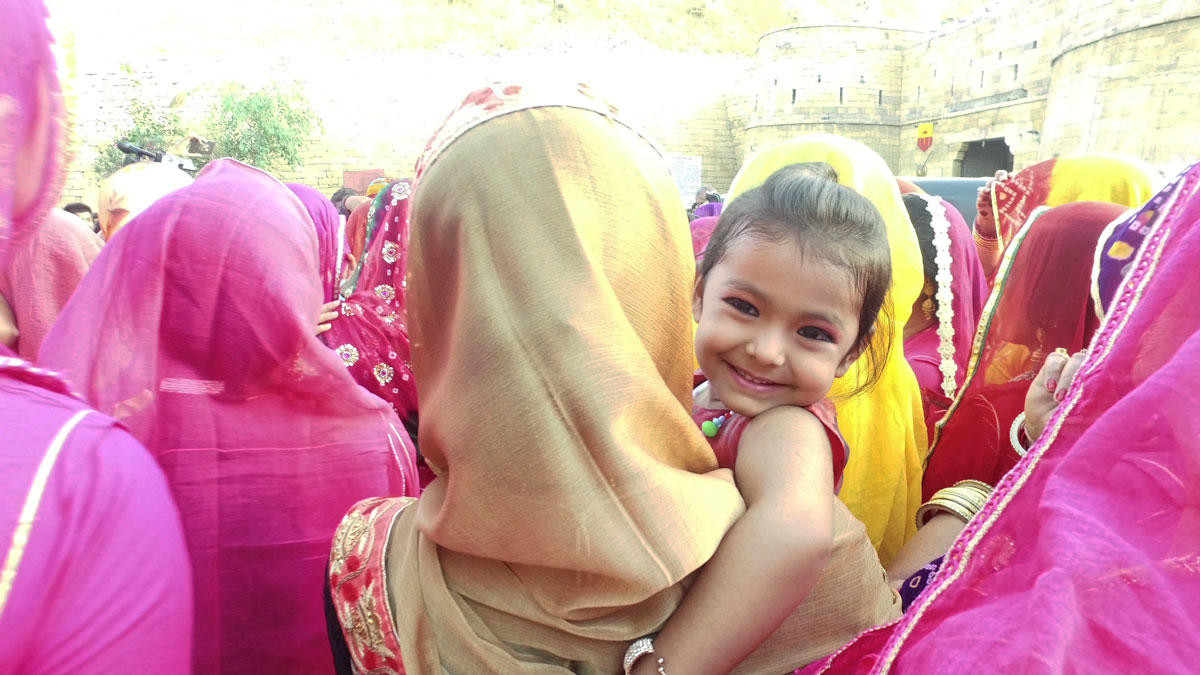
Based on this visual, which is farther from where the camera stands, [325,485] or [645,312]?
[325,485]

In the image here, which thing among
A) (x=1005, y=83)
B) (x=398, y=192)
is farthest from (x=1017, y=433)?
(x=1005, y=83)

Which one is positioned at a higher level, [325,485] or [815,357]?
[815,357]

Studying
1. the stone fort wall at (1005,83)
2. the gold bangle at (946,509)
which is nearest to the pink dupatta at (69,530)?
the gold bangle at (946,509)

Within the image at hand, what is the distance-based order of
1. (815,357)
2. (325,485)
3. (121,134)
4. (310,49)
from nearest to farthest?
(815,357) < (325,485) < (121,134) < (310,49)

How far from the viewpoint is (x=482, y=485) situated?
0.76m

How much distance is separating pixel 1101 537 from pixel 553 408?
46 centimetres

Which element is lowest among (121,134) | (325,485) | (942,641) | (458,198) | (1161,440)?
(121,134)

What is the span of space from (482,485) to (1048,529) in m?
0.51

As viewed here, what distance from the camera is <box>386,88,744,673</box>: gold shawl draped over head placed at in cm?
72

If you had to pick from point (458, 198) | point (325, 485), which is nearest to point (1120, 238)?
point (458, 198)

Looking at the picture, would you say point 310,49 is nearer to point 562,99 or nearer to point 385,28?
point 385,28

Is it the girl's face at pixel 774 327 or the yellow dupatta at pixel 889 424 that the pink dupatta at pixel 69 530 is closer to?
the girl's face at pixel 774 327

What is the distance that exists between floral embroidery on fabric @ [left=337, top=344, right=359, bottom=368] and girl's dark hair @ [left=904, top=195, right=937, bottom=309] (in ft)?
6.08

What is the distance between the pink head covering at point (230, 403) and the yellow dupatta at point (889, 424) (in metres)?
0.98
